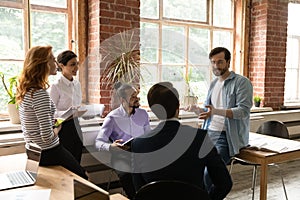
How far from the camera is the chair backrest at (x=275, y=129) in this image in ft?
10.2

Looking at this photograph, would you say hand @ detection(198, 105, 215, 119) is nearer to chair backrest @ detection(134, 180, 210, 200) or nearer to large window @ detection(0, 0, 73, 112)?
chair backrest @ detection(134, 180, 210, 200)

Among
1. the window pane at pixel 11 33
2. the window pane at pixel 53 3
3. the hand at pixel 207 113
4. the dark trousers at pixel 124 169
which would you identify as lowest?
the dark trousers at pixel 124 169

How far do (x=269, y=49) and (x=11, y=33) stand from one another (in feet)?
11.3

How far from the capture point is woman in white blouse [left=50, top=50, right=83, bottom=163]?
2599 millimetres

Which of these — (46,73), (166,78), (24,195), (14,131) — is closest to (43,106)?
(46,73)

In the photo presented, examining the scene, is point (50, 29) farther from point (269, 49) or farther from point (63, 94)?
point (269, 49)

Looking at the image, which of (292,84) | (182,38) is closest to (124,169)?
(182,38)

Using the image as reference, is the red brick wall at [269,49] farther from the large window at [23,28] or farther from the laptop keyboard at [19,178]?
the laptop keyboard at [19,178]

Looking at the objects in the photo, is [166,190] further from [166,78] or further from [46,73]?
[166,78]

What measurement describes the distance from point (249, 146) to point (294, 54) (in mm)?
3357

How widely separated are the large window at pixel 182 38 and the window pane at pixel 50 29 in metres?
0.91

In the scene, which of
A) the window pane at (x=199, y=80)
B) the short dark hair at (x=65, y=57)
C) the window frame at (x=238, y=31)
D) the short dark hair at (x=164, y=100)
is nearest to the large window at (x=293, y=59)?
the window frame at (x=238, y=31)

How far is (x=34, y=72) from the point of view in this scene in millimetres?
1931

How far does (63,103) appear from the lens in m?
2.68
